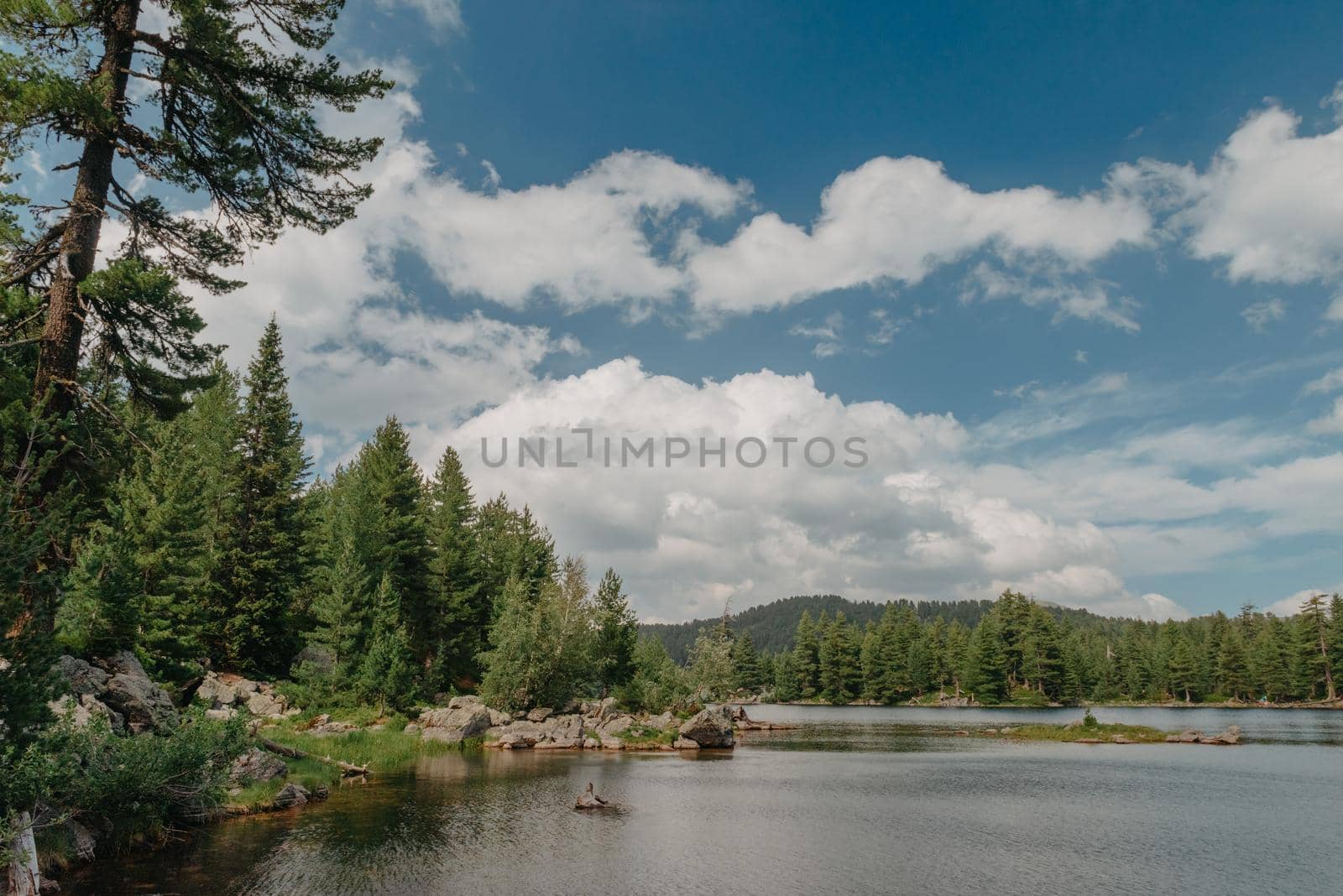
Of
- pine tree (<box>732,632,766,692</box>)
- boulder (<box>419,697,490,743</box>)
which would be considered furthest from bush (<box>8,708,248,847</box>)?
pine tree (<box>732,632,766,692</box>)

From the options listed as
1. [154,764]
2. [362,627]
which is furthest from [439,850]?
[362,627]

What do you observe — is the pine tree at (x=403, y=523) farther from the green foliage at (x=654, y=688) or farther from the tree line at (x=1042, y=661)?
the tree line at (x=1042, y=661)

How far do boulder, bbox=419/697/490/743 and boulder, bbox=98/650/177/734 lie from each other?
3172 centimetres

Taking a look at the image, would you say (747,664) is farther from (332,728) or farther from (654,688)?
(332,728)

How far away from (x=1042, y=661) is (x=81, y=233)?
160m

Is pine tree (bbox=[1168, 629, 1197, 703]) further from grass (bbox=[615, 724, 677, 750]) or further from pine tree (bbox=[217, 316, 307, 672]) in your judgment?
pine tree (bbox=[217, 316, 307, 672])

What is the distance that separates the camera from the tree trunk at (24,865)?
14.7m

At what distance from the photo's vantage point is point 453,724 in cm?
5962

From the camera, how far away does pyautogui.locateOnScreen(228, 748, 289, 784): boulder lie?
2811 cm

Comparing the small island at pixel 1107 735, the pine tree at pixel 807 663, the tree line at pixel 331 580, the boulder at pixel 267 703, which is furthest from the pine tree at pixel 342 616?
the pine tree at pixel 807 663

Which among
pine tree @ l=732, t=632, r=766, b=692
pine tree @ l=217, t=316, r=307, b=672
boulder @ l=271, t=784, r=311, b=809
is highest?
pine tree @ l=217, t=316, r=307, b=672

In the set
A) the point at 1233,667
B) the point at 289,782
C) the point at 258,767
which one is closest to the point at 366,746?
the point at 289,782

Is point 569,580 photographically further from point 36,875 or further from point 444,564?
point 36,875

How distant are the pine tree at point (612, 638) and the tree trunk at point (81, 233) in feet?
207
